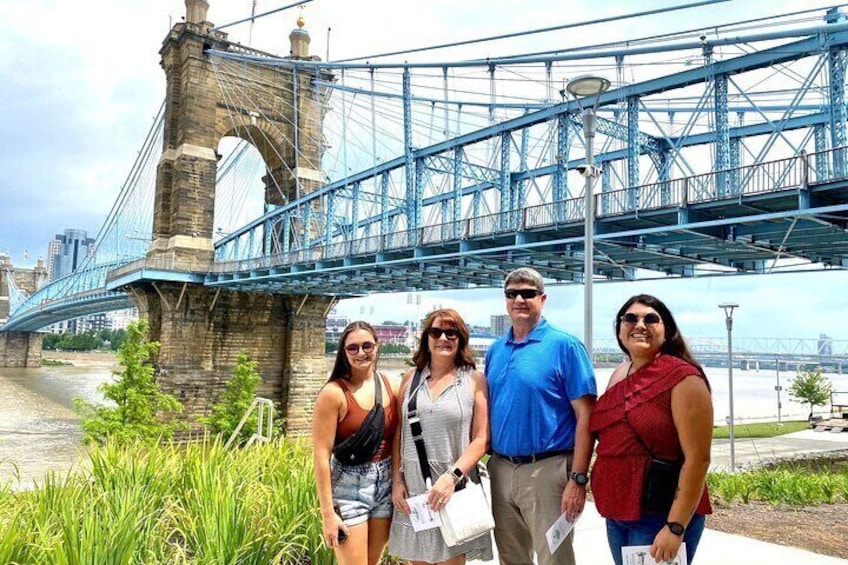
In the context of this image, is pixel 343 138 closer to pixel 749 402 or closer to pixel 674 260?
pixel 674 260

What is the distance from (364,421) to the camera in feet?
9.36

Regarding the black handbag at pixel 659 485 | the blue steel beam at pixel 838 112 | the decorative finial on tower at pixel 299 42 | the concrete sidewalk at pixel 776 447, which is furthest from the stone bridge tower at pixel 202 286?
the black handbag at pixel 659 485

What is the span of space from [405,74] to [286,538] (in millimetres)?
25406

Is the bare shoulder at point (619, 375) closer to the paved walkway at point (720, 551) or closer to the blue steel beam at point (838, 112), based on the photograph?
the paved walkway at point (720, 551)

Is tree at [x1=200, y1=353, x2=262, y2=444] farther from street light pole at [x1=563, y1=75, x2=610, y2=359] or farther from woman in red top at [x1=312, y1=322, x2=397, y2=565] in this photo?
woman in red top at [x1=312, y1=322, x2=397, y2=565]

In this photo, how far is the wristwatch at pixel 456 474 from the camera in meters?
2.70

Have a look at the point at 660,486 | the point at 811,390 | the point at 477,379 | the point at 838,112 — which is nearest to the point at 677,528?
the point at 660,486

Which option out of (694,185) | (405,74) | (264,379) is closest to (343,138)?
(405,74)

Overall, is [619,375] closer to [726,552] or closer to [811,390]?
[726,552]

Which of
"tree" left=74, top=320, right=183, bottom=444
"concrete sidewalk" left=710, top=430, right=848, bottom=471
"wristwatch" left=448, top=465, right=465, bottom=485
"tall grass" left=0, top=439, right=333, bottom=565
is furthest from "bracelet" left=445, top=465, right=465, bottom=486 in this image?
"tree" left=74, top=320, right=183, bottom=444

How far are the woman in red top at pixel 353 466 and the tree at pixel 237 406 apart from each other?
773 inches

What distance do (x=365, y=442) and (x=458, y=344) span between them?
23.6 inches

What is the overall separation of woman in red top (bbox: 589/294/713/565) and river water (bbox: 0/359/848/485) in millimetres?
7786

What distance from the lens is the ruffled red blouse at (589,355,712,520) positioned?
7.63 feet
